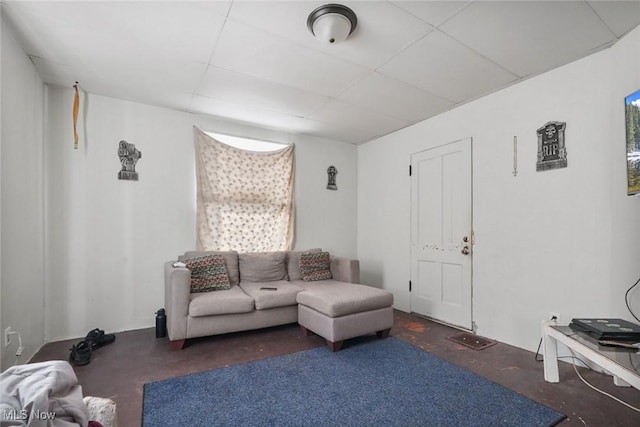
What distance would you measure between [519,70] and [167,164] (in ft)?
12.0

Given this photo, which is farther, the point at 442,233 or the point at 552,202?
the point at 442,233

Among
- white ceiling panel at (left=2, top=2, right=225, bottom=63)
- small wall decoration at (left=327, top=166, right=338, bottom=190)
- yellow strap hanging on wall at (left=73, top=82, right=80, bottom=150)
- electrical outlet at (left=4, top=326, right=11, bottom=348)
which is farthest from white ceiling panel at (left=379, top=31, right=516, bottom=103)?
electrical outlet at (left=4, top=326, right=11, bottom=348)

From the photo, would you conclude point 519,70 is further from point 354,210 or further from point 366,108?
point 354,210

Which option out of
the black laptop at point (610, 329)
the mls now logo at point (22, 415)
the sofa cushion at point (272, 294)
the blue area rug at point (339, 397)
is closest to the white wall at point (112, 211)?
the sofa cushion at point (272, 294)

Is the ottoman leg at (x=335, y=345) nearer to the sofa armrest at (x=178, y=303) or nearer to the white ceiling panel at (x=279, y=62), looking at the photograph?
the sofa armrest at (x=178, y=303)

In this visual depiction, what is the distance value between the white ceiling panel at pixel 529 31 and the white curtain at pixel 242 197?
2553 millimetres

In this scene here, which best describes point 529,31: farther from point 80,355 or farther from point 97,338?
point 97,338

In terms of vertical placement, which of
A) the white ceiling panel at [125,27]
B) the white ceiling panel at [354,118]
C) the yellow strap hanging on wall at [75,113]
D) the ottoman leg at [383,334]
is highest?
the white ceiling panel at [125,27]

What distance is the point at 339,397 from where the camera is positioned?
186 centimetres

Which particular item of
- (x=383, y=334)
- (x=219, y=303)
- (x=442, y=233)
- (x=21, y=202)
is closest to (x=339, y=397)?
(x=383, y=334)

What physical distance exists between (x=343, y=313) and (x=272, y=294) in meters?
0.78

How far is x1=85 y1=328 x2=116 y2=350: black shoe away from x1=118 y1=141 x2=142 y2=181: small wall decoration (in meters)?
1.54

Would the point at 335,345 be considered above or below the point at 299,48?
below

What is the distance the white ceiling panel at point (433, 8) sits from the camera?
5.76 feet
